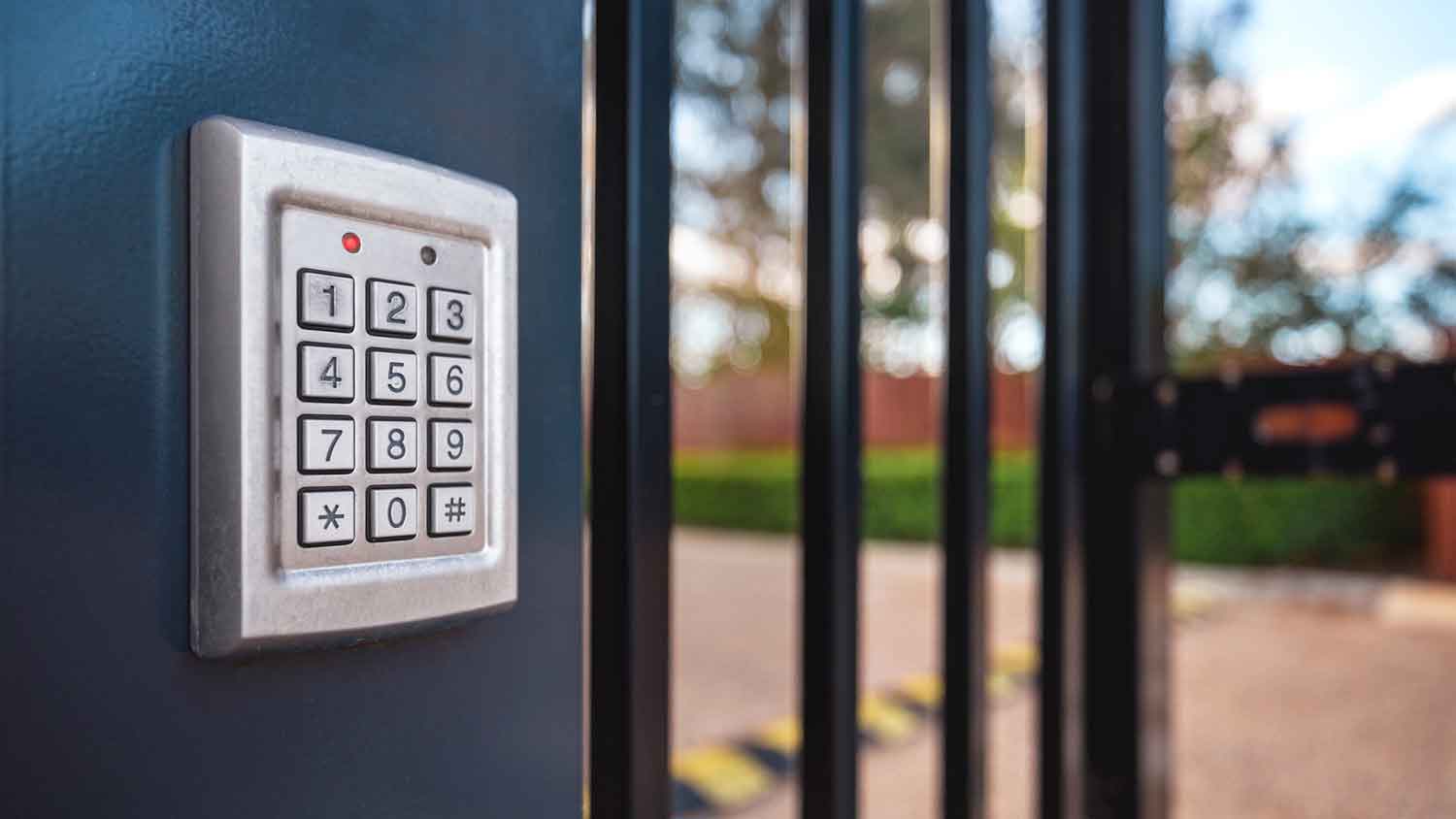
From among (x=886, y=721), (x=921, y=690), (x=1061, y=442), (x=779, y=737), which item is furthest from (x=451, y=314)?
(x=921, y=690)

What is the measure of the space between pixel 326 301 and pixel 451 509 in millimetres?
101

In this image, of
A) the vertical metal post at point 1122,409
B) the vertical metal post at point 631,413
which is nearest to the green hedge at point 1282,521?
the vertical metal post at point 1122,409

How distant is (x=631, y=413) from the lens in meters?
0.55

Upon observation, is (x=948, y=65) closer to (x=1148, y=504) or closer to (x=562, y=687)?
(x=1148, y=504)

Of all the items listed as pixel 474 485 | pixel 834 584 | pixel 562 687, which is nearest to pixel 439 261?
pixel 474 485

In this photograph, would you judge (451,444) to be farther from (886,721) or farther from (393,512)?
(886,721)

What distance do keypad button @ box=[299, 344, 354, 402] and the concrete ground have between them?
1.08 m

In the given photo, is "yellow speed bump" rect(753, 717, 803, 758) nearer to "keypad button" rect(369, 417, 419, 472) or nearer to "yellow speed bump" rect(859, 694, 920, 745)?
"yellow speed bump" rect(859, 694, 920, 745)

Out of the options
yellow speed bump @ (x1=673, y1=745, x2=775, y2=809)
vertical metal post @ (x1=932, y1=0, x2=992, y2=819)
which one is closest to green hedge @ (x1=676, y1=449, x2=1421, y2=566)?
yellow speed bump @ (x1=673, y1=745, x2=775, y2=809)

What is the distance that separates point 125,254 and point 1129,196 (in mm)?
871

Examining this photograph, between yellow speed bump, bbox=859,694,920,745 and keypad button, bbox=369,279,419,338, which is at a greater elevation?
keypad button, bbox=369,279,419,338

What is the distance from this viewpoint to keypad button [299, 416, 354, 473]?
1.23 ft

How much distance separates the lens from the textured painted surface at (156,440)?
323 millimetres

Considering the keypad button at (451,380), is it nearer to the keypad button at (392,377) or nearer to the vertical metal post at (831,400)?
the keypad button at (392,377)
